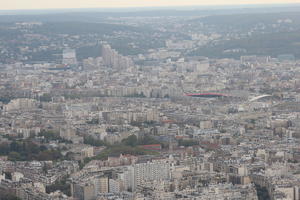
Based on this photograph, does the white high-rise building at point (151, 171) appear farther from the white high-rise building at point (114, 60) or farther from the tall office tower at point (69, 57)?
the tall office tower at point (69, 57)

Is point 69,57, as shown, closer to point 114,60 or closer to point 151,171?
point 114,60

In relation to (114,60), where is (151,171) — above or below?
above

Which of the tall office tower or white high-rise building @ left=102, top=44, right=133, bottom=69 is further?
the tall office tower

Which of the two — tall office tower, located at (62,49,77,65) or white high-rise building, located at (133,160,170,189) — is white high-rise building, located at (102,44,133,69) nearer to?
tall office tower, located at (62,49,77,65)

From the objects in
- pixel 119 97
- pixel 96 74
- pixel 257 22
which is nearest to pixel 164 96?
pixel 119 97

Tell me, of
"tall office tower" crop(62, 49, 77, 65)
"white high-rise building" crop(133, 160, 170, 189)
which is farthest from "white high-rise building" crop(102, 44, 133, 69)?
"white high-rise building" crop(133, 160, 170, 189)

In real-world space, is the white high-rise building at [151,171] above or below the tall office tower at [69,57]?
above

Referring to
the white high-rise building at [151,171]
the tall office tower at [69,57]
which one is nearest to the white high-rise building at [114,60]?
the tall office tower at [69,57]

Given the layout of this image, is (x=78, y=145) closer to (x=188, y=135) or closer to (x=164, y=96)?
(x=188, y=135)

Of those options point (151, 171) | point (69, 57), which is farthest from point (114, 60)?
point (151, 171)
